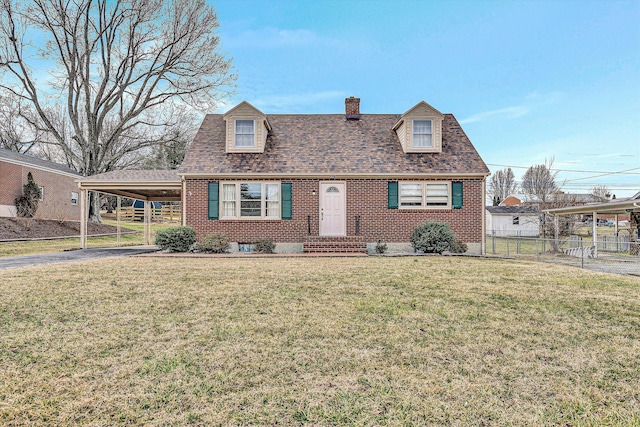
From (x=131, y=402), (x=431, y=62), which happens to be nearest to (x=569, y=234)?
(x=431, y=62)

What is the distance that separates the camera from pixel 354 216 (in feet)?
47.5

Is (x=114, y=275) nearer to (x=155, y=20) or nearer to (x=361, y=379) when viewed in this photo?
(x=361, y=379)

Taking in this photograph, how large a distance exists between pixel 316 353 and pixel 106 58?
28.5 m

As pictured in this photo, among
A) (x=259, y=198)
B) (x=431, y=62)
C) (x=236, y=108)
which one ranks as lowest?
(x=259, y=198)

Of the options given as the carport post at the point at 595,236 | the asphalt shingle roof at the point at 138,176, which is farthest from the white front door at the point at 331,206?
the carport post at the point at 595,236

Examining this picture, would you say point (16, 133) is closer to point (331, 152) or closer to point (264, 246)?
point (264, 246)

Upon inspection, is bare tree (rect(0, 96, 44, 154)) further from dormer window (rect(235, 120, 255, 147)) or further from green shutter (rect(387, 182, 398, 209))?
green shutter (rect(387, 182, 398, 209))

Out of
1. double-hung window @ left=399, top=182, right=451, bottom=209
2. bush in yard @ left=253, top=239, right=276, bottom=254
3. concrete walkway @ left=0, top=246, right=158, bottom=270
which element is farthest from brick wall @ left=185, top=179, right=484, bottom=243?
concrete walkway @ left=0, top=246, right=158, bottom=270

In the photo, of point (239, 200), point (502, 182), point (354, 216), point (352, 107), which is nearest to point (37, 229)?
point (239, 200)

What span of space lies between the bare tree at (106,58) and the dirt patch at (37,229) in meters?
4.13

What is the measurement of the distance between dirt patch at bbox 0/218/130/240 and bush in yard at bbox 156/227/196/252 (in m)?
11.0

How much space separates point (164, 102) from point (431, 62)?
2044cm

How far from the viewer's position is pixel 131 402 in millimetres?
2898

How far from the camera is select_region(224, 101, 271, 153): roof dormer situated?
15023 mm
